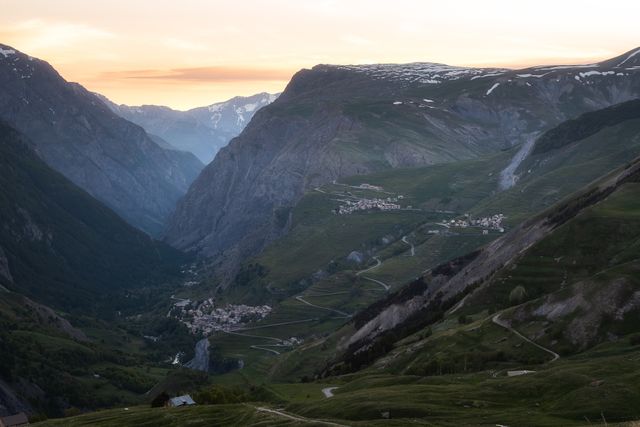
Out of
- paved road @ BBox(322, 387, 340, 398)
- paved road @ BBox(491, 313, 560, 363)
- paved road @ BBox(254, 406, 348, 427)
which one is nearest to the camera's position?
paved road @ BBox(254, 406, 348, 427)

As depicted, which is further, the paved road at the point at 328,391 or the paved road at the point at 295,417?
the paved road at the point at 328,391

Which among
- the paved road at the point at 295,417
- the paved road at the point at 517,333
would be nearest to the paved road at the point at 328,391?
the paved road at the point at 295,417

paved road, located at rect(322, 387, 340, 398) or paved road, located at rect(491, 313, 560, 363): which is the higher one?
paved road, located at rect(491, 313, 560, 363)

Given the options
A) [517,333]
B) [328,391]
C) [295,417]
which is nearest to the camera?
[295,417]

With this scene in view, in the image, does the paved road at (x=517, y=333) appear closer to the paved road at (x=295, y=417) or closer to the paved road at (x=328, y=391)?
the paved road at (x=328, y=391)

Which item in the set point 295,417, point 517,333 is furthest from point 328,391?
point 295,417

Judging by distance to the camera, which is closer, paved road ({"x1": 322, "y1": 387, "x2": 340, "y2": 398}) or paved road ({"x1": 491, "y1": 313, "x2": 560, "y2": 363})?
paved road ({"x1": 491, "y1": 313, "x2": 560, "y2": 363})

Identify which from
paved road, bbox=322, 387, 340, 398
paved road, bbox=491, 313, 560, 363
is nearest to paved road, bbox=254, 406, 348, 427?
paved road, bbox=322, 387, 340, 398

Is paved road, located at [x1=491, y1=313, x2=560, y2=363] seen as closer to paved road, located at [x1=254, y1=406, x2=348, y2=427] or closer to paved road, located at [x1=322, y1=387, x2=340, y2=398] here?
paved road, located at [x1=322, y1=387, x2=340, y2=398]

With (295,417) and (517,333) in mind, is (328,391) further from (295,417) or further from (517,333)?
(295,417)

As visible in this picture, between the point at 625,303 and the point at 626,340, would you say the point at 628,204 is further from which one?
the point at 626,340

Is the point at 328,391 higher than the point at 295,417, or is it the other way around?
the point at 295,417
